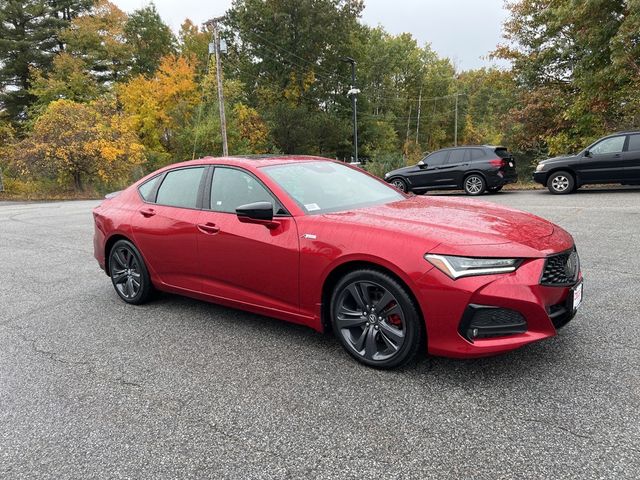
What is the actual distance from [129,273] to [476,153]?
12058mm

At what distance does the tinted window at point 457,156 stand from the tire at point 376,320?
1237 cm

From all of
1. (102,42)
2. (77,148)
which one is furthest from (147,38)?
(77,148)

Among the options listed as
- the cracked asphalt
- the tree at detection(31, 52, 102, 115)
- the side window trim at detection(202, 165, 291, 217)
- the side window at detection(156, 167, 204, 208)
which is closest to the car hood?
the side window trim at detection(202, 165, 291, 217)

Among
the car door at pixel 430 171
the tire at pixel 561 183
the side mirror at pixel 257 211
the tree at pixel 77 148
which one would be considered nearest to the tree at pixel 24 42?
the tree at pixel 77 148

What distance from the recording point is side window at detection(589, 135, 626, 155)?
12.1m

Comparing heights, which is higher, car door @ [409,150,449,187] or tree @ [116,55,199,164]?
tree @ [116,55,199,164]

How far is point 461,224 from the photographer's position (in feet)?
10.3

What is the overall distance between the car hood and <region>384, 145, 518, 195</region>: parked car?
425 inches

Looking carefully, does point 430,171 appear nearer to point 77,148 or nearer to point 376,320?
point 376,320

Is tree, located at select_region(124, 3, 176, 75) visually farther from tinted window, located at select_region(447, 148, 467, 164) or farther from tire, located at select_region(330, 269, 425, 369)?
tire, located at select_region(330, 269, 425, 369)

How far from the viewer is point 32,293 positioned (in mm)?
5449

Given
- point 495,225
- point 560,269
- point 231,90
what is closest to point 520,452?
point 560,269

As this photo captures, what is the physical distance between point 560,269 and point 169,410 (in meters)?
2.55

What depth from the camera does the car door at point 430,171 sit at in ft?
48.5
